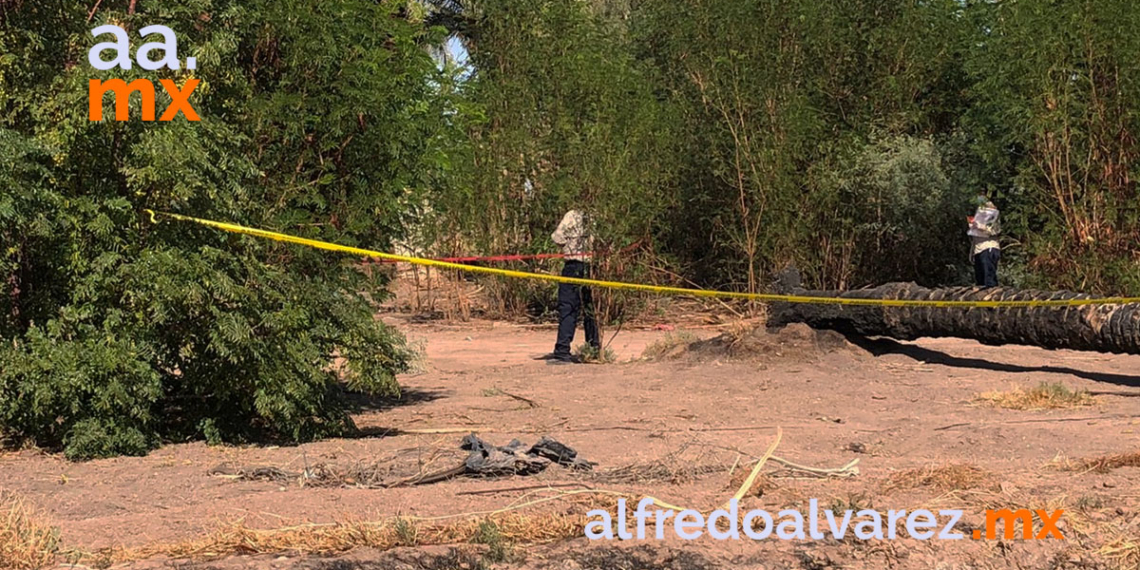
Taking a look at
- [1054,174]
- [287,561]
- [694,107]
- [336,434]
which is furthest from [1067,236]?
[287,561]

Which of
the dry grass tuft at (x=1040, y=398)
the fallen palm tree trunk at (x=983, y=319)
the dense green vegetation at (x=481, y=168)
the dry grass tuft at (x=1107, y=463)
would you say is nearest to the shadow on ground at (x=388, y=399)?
the dense green vegetation at (x=481, y=168)

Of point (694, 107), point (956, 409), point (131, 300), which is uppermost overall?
point (694, 107)

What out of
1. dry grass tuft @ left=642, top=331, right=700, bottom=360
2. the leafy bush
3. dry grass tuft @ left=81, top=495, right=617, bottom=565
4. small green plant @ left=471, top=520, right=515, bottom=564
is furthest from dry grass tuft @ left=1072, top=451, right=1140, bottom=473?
dry grass tuft @ left=642, top=331, right=700, bottom=360

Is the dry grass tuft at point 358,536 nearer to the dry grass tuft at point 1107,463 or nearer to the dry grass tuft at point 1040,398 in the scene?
the dry grass tuft at point 1107,463

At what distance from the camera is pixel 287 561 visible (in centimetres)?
482

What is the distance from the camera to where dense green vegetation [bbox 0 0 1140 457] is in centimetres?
745

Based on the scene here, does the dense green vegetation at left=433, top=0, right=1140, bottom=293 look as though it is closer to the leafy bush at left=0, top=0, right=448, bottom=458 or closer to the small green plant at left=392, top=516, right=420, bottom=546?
the leafy bush at left=0, top=0, right=448, bottom=458

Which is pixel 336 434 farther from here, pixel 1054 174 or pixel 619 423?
pixel 1054 174

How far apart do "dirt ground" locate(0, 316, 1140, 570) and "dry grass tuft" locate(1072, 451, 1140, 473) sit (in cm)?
7

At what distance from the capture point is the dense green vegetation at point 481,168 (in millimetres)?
7449

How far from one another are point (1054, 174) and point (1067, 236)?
756mm

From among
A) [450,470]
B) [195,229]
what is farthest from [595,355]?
[450,470]

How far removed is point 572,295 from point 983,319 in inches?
164

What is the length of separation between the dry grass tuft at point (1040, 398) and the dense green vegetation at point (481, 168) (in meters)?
4.40
